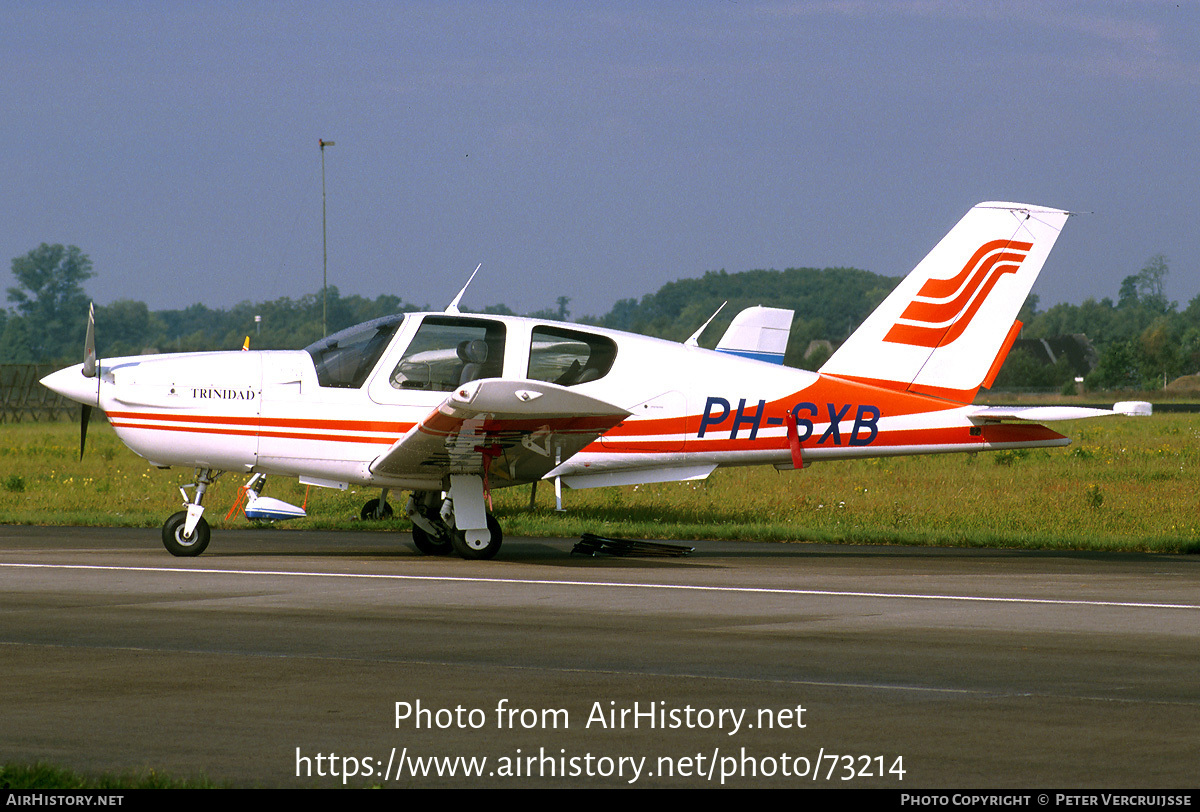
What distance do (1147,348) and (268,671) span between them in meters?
89.2

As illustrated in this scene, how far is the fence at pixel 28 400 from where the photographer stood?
51984 millimetres

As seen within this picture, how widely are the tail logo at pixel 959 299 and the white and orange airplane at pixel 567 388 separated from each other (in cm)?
2

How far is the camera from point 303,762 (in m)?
4.63

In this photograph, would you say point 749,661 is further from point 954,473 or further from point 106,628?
point 954,473

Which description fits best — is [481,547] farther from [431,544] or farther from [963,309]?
[963,309]

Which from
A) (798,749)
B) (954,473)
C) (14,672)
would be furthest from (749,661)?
(954,473)

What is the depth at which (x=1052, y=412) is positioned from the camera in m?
11.8

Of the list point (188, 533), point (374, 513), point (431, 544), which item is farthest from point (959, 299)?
point (188, 533)

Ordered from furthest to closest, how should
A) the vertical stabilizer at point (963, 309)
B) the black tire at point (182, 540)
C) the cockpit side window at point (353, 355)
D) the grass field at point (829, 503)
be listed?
the grass field at point (829, 503), the vertical stabilizer at point (963, 309), the cockpit side window at point (353, 355), the black tire at point (182, 540)

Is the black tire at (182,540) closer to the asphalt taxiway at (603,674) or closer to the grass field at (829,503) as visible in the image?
the asphalt taxiway at (603,674)

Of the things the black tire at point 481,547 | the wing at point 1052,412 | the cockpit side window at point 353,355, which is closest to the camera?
the wing at point 1052,412

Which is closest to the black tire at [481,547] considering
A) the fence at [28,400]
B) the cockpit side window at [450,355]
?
the cockpit side window at [450,355]

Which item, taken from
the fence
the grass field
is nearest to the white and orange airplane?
the grass field

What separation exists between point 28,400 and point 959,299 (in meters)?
48.9
